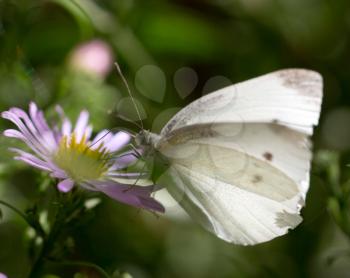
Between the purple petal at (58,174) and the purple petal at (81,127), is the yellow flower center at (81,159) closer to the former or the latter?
the purple petal at (81,127)

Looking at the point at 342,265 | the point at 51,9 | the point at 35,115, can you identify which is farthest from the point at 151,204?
the point at 51,9

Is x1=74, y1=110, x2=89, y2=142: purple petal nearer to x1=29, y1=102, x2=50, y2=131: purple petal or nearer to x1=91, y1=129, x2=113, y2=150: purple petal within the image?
x1=91, y1=129, x2=113, y2=150: purple petal

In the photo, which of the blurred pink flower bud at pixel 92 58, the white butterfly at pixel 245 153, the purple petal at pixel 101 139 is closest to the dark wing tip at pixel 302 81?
the white butterfly at pixel 245 153

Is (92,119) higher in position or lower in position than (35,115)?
lower

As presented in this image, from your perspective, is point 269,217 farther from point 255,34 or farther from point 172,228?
point 255,34

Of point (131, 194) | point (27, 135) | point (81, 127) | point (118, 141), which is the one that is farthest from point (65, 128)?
point (131, 194)

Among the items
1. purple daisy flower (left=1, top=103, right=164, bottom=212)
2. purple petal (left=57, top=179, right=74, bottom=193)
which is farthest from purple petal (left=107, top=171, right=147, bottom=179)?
purple petal (left=57, top=179, right=74, bottom=193)
